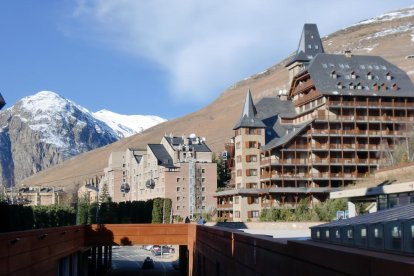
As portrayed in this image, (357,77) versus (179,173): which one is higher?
(357,77)

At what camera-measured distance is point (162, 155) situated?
121438 millimetres

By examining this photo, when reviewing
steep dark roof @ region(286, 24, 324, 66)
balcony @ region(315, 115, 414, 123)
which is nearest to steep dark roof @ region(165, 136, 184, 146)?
steep dark roof @ region(286, 24, 324, 66)

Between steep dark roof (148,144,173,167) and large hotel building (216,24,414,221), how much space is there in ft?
86.1

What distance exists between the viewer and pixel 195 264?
4703 centimetres

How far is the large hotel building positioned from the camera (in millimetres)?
87125

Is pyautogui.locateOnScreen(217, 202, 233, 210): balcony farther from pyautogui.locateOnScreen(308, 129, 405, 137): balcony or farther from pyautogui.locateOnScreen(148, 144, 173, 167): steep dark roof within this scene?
pyautogui.locateOnScreen(148, 144, 173, 167): steep dark roof

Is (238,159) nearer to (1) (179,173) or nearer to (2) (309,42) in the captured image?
(1) (179,173)

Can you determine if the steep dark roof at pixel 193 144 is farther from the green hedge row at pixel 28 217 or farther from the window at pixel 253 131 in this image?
the green hedge row at pixel 28 217

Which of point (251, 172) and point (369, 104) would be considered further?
point (251, 172)

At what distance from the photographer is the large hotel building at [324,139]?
87.1m

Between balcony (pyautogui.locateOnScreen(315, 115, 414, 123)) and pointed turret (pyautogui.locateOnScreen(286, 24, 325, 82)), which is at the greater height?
pointed turret (pyautogui.locateOnScreen(286, 24, 325, 82))

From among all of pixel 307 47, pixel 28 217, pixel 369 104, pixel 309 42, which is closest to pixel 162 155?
pixel 307 47

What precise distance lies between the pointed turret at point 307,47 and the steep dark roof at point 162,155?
28284 millimetres

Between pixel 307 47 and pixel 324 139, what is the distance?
30188 millimetres
